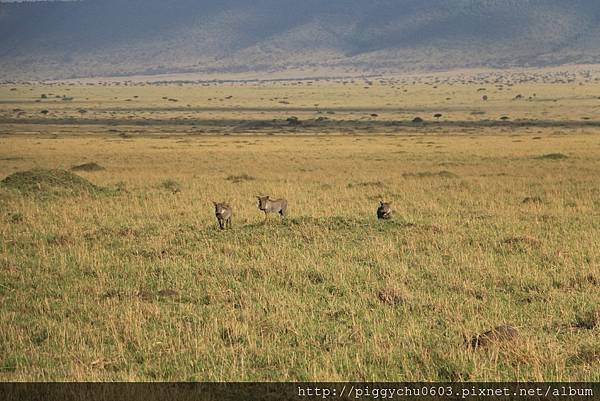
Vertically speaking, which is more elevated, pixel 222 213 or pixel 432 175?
pixel 222 213

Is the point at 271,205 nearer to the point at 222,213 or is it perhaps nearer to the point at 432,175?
the point at 222,213

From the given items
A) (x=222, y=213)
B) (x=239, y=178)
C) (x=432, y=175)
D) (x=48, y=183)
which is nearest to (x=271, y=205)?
(x=222, y=213)

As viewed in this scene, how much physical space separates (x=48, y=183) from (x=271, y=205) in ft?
28.2

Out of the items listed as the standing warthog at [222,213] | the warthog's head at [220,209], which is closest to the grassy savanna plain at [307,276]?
the standing warthog at [222,213]

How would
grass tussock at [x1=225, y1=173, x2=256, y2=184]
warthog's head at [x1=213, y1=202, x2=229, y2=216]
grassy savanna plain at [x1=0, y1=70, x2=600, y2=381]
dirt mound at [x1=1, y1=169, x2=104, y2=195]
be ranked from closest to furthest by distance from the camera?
grassy savanna plain at [x1=0, y1=70, x2=600, y2=381] → warthog's head at [x1=213, y1=202, x2=229, y2=216] → dirt mound at [x1=1, y1=169, x2=104, y2=195] → grass tussock at [x1=225, y1=173, x2=256, y2=184]

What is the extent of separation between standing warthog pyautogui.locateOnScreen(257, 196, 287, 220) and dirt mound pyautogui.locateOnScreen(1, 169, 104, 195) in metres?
7.56

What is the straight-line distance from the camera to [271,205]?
16453mm

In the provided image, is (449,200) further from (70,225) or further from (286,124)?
(286,124)

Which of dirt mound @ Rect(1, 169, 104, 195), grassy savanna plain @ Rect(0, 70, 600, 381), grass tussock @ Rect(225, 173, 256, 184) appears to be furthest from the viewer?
grass tussock @ Rect(225, 173, 256, 184)

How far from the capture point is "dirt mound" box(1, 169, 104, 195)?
71.6 feet

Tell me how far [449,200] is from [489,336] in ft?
42.8

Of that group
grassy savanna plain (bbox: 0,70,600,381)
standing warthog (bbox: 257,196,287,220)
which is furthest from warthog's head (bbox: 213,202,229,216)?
standing warthog (bbox: 257,196,287,220)

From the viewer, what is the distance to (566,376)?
24.0 feet

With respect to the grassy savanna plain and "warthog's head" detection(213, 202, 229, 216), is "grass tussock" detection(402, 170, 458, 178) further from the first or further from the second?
"warthog's head" detection(213, 202, 229, 216)
